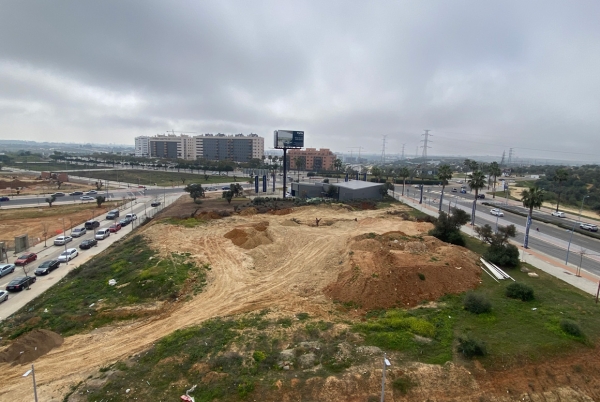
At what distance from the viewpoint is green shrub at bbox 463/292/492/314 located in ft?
66.9

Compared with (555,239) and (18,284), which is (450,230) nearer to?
(555,239)

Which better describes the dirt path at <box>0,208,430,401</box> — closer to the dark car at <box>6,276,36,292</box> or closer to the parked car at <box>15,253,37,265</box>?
the parked car at <box>15,253,37,265</box>

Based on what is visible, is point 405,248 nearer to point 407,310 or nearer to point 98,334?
point 407,310

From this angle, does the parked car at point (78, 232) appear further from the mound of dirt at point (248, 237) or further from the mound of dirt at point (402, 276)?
the mound of dirt at point (402, 276)

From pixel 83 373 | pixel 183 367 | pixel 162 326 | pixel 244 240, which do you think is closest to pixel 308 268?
pixel 244 240

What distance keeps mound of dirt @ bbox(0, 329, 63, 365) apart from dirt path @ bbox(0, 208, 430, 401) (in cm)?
57

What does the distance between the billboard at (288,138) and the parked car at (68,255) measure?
146 feet

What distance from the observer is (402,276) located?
2450 centimetres

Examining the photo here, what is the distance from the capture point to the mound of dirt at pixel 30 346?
16.9m

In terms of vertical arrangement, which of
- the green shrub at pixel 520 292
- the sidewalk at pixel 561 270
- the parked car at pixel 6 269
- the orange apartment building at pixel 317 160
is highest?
the orange apartment building at pixel 317 160

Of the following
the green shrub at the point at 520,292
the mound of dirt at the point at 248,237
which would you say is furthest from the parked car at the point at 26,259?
the green shrub at the point at 520,292

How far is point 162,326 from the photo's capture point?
773 inches

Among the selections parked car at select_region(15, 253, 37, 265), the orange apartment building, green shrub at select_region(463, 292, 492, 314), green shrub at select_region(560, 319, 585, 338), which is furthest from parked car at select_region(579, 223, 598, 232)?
the orange apartment building

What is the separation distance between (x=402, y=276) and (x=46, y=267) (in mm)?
32716
